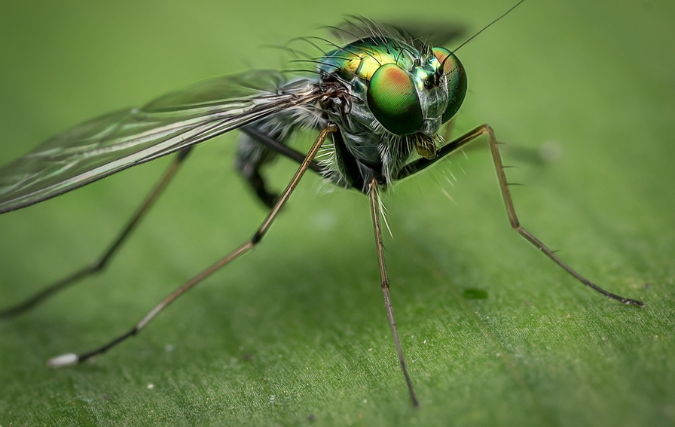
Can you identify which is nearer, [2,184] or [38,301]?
[2,184]

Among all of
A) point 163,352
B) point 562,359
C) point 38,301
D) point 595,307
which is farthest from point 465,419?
point 38,301

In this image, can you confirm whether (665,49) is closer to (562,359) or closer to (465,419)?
(562,359)

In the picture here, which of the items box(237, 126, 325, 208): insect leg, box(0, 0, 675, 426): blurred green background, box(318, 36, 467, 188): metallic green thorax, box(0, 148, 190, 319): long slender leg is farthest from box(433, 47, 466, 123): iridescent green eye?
box(0, 148, 190, 319): long slender leg

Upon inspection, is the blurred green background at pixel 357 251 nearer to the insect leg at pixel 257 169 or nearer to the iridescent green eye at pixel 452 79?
the insect leg at pixel 257 169

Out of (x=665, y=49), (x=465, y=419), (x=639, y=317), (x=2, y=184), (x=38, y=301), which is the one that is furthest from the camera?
(x=665, y=49)

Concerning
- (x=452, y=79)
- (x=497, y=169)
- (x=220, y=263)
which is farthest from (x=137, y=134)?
(x=497, y=169)

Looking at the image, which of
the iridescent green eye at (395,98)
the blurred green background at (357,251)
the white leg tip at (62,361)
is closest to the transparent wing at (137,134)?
the iridescent green eye at (395,98)
